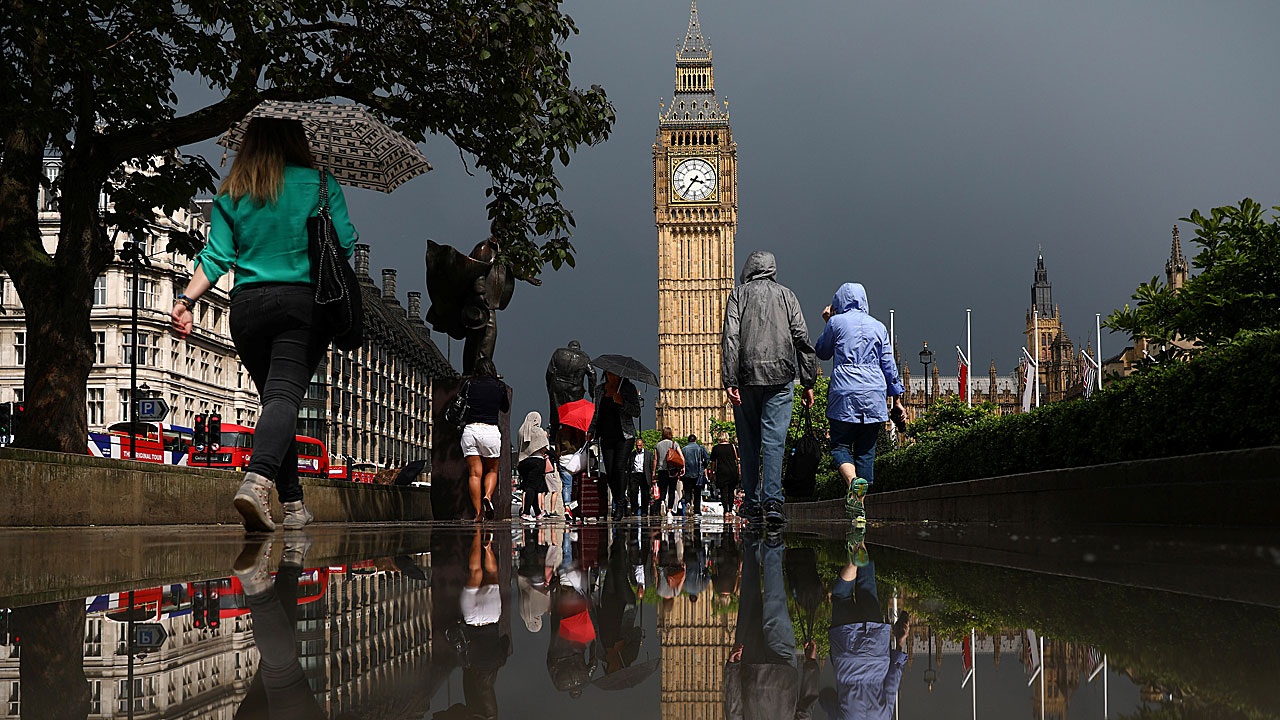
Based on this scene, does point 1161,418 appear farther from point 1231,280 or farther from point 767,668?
point 1231,280

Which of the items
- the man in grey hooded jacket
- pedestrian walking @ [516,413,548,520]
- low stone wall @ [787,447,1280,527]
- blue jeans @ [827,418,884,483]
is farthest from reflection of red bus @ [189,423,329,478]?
low stone wall @ [787,447,1280,527]

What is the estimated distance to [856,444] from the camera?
8.27 meters

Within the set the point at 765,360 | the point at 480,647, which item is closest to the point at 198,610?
the point at 480,647

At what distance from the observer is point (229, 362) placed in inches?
2466

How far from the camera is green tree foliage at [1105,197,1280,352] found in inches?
600

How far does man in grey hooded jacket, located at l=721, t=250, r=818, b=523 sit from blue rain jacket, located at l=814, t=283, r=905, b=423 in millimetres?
645

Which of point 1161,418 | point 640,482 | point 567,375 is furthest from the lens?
point 640,482

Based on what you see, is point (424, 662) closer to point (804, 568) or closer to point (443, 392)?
point (804, 568)

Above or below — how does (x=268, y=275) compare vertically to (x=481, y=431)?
above

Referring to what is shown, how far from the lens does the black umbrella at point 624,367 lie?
37.3ft

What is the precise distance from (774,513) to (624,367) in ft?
16.4

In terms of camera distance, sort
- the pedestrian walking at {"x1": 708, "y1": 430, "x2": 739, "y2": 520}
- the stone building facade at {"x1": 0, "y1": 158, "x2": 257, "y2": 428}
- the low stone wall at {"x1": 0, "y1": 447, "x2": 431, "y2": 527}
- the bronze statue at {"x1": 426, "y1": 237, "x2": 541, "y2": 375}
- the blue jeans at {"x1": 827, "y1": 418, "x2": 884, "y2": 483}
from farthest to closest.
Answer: the stone building facade at {"x1": 0, "y1": 158, "x2": 257, "y2": 428}
the pedestrian walking at {"x1": 708, "y1": 430, "x2": 739, "y2": 520}
the bronze statue at {"x1": 426, "y1": 237, "x2": 541, "y2": 375}
the blue jeans at {"x1": 827, "y1": 418, "x2": 884, "y2": 483}
the low stone wall at {"x1": 0, "y1": 447, "x2": 431, "y2": 527}

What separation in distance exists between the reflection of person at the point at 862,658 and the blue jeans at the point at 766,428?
4.24m

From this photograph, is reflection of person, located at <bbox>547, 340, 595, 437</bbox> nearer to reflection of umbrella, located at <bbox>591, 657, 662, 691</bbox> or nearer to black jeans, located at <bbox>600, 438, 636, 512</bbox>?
black jeans, located at <bbox>600, 438, 636, 512</bbox>
